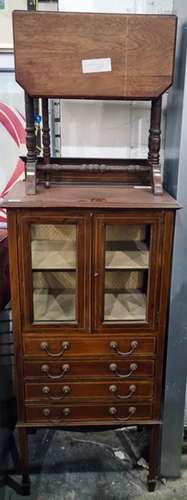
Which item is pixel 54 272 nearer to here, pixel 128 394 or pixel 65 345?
pixel 65 345

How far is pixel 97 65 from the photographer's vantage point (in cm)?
Answer: 146

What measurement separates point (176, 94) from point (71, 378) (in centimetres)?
120

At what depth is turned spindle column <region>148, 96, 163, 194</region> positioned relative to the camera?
156 centimetres

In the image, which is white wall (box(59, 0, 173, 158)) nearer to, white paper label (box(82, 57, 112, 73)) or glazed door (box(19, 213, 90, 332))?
white paper label (box(82, 57, 112, 73))

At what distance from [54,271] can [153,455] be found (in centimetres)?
94

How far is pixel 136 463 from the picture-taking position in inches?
76.2

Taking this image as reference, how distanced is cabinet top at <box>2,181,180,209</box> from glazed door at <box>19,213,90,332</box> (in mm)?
52

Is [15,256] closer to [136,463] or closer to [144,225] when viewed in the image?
[144,225]

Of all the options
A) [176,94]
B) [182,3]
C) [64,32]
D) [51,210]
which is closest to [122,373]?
[51,210]

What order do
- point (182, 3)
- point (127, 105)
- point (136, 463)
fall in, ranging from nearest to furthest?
point (182, 3), point (127, 105), point (136, 463)

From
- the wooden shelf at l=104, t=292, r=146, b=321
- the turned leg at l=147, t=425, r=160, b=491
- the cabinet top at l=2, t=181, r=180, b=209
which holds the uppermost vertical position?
the cabinet top at l=2, t=181, r=180, b=209

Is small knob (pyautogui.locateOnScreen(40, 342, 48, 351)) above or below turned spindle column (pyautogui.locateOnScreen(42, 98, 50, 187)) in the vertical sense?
below

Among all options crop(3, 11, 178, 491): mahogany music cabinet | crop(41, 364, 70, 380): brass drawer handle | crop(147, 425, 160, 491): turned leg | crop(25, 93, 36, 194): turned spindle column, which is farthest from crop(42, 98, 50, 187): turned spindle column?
crop(147, 425, 160, 491): turned leg

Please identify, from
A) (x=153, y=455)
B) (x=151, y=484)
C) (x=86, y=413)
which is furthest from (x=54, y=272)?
(x=151, y=484)
